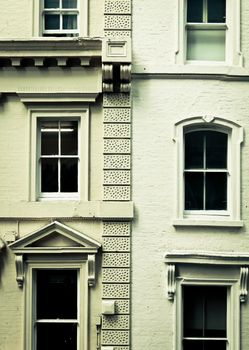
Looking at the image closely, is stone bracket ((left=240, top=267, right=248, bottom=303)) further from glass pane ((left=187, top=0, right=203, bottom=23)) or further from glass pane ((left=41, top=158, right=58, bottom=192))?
glass pane ((left=187, top=0, right=203, bottom=23))

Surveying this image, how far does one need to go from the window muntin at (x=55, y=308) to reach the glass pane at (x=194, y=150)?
3.52 metres

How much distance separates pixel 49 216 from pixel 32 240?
2.08 ft

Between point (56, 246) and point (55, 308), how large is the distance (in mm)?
1462

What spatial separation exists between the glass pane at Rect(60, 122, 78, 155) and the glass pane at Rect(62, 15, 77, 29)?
2242 mm

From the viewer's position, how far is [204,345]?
45.7 feet

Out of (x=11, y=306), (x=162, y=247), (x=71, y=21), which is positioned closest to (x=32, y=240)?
(x=11, y=306)

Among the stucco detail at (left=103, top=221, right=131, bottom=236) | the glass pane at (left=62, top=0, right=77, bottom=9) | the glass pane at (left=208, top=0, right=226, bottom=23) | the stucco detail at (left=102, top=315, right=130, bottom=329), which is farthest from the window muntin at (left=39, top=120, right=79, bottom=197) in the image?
the glass pane at (left=208, top=0, right=226, bottom=23)

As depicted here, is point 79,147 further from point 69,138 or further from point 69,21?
point 69,21

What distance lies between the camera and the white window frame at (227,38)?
13992 millimetres

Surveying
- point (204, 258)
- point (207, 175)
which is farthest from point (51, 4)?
point (204, 258)

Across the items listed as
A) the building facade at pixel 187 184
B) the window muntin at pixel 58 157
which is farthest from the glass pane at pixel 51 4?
the window muntin at pixel 58 157

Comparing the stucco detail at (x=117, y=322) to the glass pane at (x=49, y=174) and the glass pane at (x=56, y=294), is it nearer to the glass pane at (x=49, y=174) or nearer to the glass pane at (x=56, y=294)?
the glass pane at (x=56, y=294)

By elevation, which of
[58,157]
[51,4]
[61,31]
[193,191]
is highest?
[51,4]

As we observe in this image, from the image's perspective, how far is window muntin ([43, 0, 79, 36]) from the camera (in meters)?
14.4
